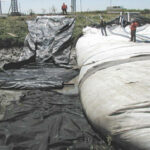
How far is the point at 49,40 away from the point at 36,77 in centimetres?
331

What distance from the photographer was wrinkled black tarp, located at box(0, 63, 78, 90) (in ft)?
16.5

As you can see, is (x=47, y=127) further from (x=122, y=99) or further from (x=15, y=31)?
(x=15, y=31)

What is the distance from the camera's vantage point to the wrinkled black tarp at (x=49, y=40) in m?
7.98

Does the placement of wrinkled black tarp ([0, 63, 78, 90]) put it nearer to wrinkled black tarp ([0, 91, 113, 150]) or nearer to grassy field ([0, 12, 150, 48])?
wrinkled black tarp ([0, 91, 113, 150])

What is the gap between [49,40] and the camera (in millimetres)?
8797

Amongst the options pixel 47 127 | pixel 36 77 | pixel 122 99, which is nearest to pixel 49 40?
pixel 36 77

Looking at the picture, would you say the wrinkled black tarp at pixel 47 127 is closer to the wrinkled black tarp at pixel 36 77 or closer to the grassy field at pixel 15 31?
the wrinkled black tarp at pixel 36 77

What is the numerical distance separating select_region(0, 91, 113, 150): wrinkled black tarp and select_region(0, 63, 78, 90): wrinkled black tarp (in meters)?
0.84

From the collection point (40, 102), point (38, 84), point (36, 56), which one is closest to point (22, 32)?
point (36, 56)

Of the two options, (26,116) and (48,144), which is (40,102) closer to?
(26,116)

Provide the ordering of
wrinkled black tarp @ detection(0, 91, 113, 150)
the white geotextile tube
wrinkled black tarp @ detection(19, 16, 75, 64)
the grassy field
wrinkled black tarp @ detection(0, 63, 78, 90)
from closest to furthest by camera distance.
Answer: the white geotextile tube < wrinkled black tarp @ detection(0, 91, 113, 150) < wrinkled black tarp @ detection(0, 63, 78, 90) < wrinkled black tarp @ detection(19, 16, 75, 64) < the grassy field

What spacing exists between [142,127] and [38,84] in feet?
10.7

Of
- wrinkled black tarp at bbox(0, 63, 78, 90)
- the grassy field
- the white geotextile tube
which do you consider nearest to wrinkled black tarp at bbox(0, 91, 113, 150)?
the white geotextile tube

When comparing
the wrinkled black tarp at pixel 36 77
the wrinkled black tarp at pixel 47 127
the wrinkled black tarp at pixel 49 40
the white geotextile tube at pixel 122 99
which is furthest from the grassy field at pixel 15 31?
the white geotextile tube at pixel 122 99
